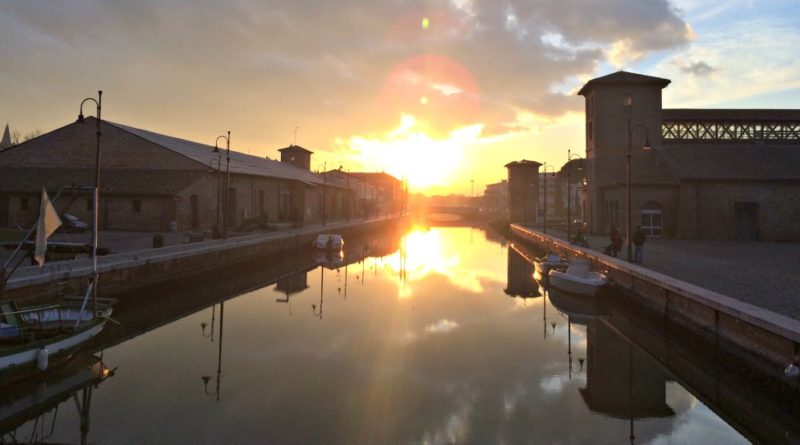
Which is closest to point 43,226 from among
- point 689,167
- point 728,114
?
point 689,167

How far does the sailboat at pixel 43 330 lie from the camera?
11.1m

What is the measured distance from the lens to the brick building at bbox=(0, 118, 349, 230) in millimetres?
39781

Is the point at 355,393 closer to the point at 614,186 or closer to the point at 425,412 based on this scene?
the point at 425,412

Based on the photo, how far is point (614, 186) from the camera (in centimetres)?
4212

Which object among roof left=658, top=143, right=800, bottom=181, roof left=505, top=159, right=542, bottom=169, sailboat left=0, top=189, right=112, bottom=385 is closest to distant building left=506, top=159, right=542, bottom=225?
roof left=505, top=159, right=542, bottom=169

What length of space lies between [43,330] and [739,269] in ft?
84.7

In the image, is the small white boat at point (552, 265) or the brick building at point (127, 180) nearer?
the small white boat at point (552, 265)

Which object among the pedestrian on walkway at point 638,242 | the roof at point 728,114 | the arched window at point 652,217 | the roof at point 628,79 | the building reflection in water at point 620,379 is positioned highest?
the roof at point 628,79

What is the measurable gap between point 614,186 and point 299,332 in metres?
33.7

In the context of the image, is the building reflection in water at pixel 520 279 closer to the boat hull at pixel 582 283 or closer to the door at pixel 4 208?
the boat hull at pixel 582 283

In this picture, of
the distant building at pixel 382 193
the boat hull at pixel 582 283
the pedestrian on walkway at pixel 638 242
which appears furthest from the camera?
the distant building at pixel 382 193

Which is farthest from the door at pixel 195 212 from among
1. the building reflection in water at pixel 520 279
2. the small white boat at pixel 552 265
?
the small white boat at pixel 552 265

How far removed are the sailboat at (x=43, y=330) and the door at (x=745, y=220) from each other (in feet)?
146

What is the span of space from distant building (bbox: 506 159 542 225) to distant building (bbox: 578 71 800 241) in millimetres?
33767
